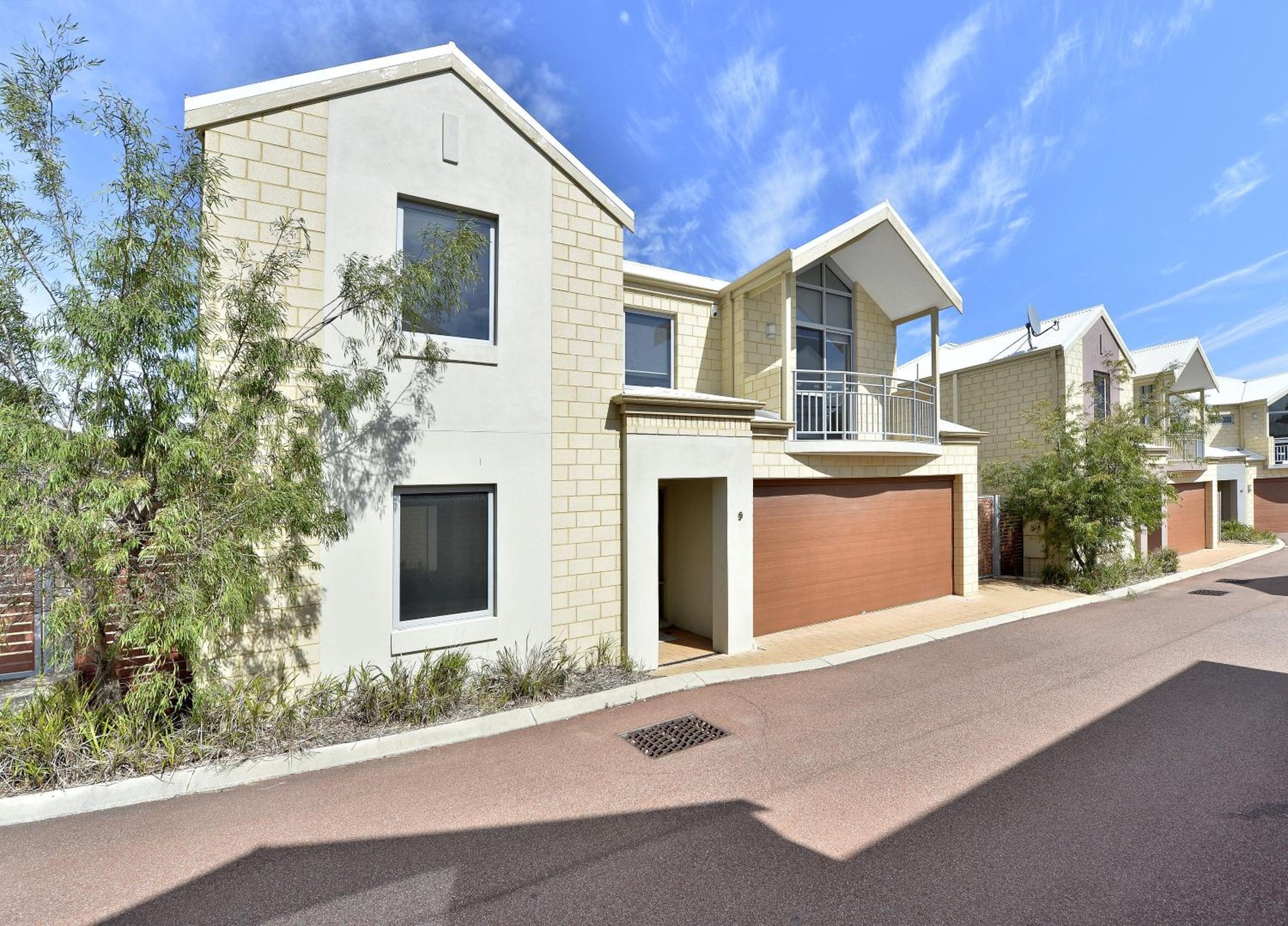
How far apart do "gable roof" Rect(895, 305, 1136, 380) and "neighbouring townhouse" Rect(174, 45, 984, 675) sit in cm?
709

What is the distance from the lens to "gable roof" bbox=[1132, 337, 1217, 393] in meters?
18.2

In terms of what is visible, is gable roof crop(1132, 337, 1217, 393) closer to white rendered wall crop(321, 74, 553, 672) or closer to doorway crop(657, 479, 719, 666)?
doorway crop(657, 479, 719, 666)

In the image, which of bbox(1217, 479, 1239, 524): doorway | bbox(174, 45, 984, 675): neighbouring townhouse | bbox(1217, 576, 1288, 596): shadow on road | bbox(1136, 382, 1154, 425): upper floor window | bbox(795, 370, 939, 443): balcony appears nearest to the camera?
bbox(174, 45, 984, 675): neighbouring townhouse

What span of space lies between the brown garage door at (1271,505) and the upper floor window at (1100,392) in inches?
646

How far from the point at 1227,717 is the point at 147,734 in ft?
33.5

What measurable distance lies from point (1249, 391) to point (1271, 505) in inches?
209

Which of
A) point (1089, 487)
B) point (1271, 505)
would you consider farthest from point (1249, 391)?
point (1089, 487)

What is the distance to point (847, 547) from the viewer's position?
396 inches

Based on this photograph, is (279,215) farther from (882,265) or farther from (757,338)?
(882,265)

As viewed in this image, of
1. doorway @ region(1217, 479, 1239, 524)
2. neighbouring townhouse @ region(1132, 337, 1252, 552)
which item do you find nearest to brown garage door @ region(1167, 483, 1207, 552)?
neighbouring townhouse @ region(1132, 337, 1252, 552)

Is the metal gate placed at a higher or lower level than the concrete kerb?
higher

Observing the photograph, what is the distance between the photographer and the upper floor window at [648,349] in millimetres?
10273

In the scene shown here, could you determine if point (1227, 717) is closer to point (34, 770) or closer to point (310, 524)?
point (310, 524)

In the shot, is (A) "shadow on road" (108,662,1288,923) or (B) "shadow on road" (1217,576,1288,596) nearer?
(A) "shadow on road" (108,662,1288,923)
